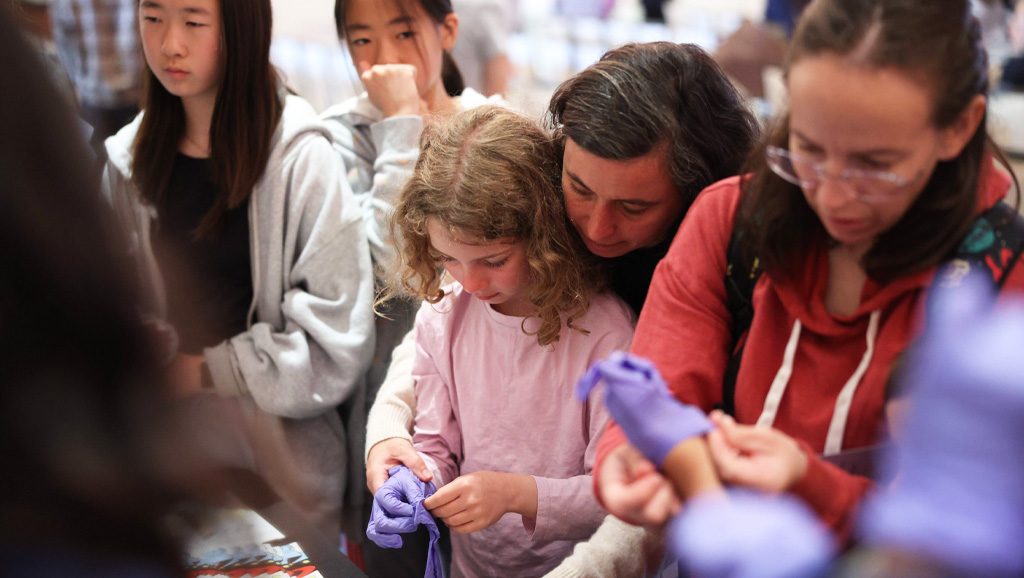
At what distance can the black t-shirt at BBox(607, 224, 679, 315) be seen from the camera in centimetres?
121

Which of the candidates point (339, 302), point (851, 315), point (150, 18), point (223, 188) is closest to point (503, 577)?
point (339, 302)

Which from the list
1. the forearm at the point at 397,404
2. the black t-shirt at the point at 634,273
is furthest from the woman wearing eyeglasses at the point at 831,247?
the forearm at the point at 397,404

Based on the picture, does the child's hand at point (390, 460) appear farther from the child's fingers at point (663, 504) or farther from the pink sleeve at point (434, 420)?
the child's fingers at point (663, 504)

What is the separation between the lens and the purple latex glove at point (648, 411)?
27.8 inches

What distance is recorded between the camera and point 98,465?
24.1 inches

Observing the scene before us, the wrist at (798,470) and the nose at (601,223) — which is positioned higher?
the nose at (601,223)

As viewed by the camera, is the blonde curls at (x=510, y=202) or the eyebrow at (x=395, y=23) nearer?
the blonde curls at (x=510, y=202)

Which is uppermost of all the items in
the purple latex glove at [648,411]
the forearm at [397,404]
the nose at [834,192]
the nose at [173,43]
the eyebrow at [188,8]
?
the eyebrow at [188,8]

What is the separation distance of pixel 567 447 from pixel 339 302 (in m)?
0.57

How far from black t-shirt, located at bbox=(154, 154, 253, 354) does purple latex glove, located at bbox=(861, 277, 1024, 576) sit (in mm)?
1275

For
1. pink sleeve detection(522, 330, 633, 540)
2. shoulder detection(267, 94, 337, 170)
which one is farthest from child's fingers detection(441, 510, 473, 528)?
shoulder detection(267, 94, 337, 170)

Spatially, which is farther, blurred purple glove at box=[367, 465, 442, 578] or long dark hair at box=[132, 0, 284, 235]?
long dark hair at box=[132, 0, 284, 235]

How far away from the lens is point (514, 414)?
1.27 m

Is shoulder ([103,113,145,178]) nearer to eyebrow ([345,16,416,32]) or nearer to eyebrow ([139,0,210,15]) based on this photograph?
eyebrow ([139,0,210,15])
